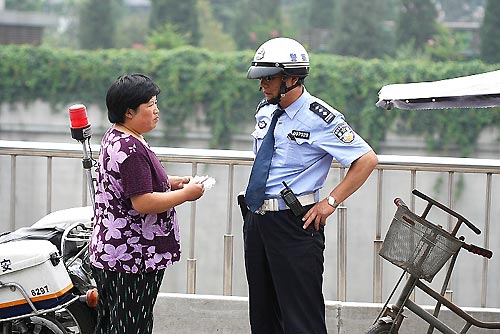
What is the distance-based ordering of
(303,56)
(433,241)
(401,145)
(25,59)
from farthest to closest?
(25,59) < (401,145) < (433,241) < (303,56)

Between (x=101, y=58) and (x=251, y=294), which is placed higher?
(x=101, y=58)

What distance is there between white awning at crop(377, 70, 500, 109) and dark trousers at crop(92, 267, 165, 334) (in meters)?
1.58

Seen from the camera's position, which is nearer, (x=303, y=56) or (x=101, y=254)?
(x=101, y=254)

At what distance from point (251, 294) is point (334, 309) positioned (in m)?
1.25

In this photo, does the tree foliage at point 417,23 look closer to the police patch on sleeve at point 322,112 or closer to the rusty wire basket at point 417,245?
the rusty wire basket at point 417,245

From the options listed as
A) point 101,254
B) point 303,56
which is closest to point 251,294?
point 101,254

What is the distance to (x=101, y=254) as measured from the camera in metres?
3.71

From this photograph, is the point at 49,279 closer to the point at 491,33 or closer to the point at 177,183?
the point at 177,183

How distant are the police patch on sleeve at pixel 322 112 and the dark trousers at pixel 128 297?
3.06ft

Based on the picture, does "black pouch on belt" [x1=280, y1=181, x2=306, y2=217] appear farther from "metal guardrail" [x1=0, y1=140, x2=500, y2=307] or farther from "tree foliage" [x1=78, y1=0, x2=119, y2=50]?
"tree foliage" [x1=78, y1=0, x2=119, y2=50]

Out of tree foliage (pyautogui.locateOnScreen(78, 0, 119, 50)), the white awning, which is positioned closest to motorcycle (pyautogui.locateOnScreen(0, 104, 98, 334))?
the white awning

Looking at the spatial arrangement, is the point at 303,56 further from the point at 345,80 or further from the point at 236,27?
the point at 236,27

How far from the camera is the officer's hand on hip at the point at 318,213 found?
3953 millimetres

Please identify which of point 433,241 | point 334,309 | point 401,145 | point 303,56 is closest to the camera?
point 303,56
